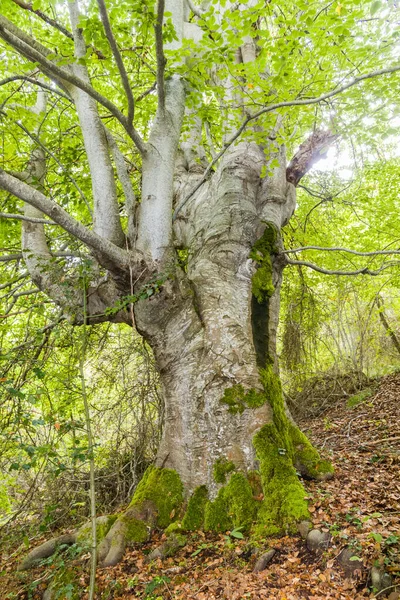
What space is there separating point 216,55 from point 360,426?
4799mm

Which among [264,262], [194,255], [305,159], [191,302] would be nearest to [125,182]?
[194,255]

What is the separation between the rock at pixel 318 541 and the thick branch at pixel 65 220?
249cm

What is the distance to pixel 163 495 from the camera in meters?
2.99

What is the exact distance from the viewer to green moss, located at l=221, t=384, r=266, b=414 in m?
2.97

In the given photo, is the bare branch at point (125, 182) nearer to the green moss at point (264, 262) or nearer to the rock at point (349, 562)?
the green moss at point (264, 262)

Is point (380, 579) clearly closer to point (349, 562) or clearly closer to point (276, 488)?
point (349, 562)

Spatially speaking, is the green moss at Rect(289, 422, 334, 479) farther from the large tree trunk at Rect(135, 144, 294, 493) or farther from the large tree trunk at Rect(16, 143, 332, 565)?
the large tree trunk at Rect(135, 144, 294, 493)

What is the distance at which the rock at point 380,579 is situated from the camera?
182cm

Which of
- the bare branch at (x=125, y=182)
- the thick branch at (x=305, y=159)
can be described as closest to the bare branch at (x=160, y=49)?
the bare branch at (x=125, y=182)

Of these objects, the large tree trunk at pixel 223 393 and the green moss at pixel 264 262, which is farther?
the green moss at pixel 264 262

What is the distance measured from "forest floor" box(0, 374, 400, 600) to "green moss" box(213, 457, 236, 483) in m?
0.39

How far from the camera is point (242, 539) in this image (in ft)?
8.20

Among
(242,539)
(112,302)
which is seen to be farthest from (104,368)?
(242,539)

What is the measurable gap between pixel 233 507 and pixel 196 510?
35cm
